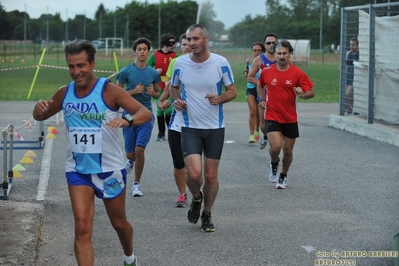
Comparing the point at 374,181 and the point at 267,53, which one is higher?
the point at 267,53

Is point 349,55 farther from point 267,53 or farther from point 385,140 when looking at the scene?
point 267,53

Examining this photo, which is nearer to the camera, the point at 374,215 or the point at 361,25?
the point at 374,215

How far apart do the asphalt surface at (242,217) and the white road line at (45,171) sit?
6cm

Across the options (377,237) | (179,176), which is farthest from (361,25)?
(377,237)

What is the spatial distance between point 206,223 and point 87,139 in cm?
239

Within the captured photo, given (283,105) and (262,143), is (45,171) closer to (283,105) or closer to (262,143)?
(283,105)

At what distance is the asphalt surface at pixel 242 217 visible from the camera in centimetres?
692

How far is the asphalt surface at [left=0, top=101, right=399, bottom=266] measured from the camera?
6.92 meters

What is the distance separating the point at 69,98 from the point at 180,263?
67.9 inches

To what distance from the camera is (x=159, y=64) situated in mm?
14680

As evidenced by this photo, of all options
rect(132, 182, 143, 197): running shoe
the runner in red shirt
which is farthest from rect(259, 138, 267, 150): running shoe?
rect(132, 182, 143, 197): running shoe

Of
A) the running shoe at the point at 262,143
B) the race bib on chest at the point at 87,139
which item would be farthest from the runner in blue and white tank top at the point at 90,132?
the running shoe at the point at 262,143

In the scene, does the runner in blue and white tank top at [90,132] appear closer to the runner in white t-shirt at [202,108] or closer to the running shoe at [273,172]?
the runner in white t-shirt at [202,108]

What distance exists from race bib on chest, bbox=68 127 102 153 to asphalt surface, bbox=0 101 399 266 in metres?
1.15
